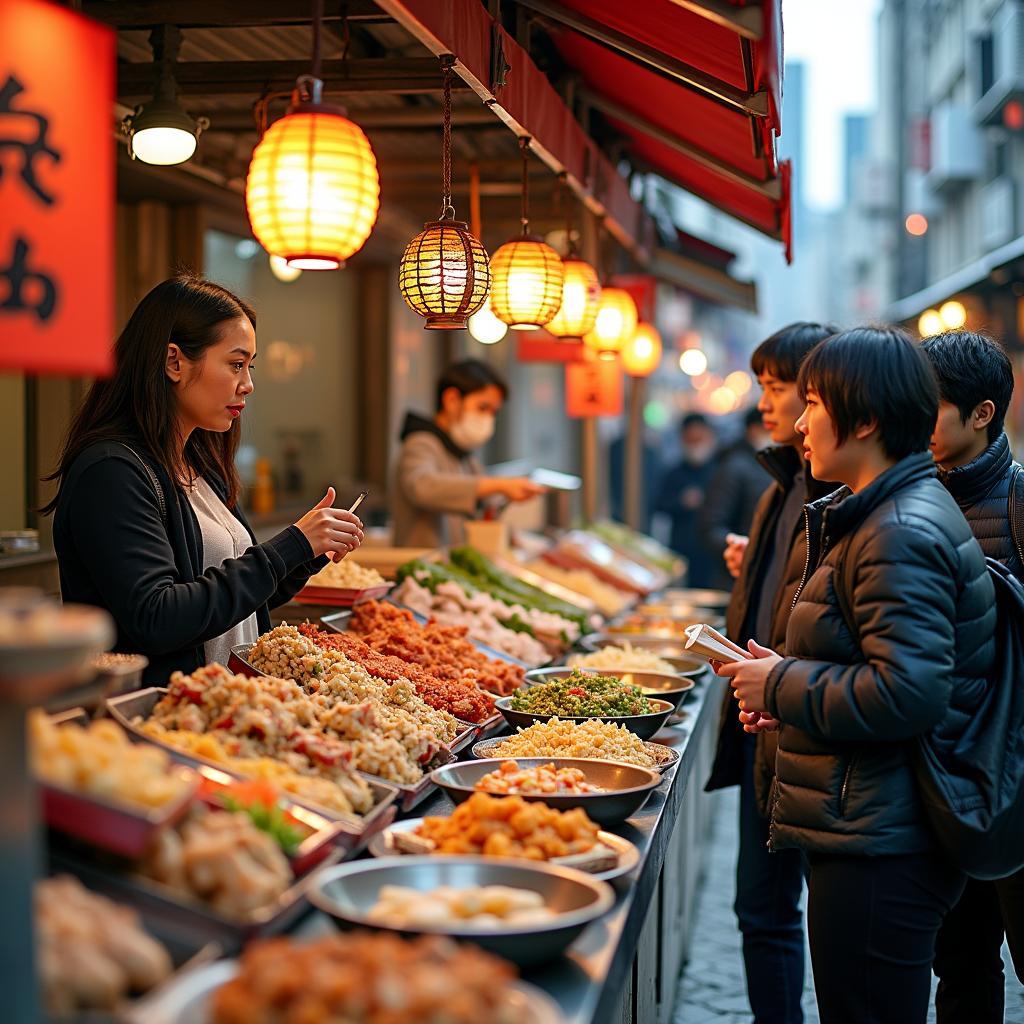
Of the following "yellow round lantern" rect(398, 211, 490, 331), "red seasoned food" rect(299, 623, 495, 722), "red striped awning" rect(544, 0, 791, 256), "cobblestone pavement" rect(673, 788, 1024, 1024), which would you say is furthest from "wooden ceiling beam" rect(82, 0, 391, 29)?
"cobblestone pavement" rect(673, 788, 1024, 1024)

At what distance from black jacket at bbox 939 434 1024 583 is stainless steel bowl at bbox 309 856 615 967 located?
2.12m

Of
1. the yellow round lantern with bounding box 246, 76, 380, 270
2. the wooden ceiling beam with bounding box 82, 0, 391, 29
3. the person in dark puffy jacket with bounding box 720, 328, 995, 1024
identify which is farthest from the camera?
the wooden ceiling beam with bounding box 82, 0, 391, 29

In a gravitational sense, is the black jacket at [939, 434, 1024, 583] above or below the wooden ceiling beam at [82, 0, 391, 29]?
below

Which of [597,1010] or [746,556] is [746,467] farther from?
[597,1010]

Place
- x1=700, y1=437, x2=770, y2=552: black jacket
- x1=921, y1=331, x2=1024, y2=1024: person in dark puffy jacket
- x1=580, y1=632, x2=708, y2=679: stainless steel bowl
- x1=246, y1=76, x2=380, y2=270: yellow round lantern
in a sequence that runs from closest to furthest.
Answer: x1=246, y1=76, x2=380, y2=270: yellow round lantern
x1=921, y1=331, x2=1024, y2=1024: person in dark puffy jacket
x1=580, y1=632, x2=708, y2=679: stainless steel bowl
x1=700, y1=437, x2=770, y2=552: black jacket

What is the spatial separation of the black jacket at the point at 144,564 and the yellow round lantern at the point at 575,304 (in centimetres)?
278

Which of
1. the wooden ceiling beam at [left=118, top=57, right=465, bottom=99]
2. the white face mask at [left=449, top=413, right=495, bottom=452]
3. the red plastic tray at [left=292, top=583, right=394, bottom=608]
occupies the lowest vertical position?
the red plastic tray at [left=292, top=583, right=394, bottom=608]

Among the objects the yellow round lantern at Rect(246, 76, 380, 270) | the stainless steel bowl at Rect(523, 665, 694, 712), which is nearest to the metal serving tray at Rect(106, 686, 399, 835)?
the yellow round lantern at Rect(246, 76, 380, 270)

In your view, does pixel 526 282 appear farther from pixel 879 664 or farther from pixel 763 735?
pixel 879 664

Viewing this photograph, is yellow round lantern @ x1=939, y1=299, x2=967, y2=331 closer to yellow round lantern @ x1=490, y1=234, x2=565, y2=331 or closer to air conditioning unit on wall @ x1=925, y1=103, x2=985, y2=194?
yellow round lantern @ x1=490, y1=234, x2=565, y2=331

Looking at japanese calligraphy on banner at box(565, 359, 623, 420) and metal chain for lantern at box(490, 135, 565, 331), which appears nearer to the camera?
metal chain for lantern at box(490, 135, 565, 331)

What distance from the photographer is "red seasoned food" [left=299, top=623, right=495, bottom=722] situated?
13.2 feet

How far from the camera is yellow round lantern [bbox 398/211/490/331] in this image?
4254mm

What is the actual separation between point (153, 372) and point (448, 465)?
3870 mm
